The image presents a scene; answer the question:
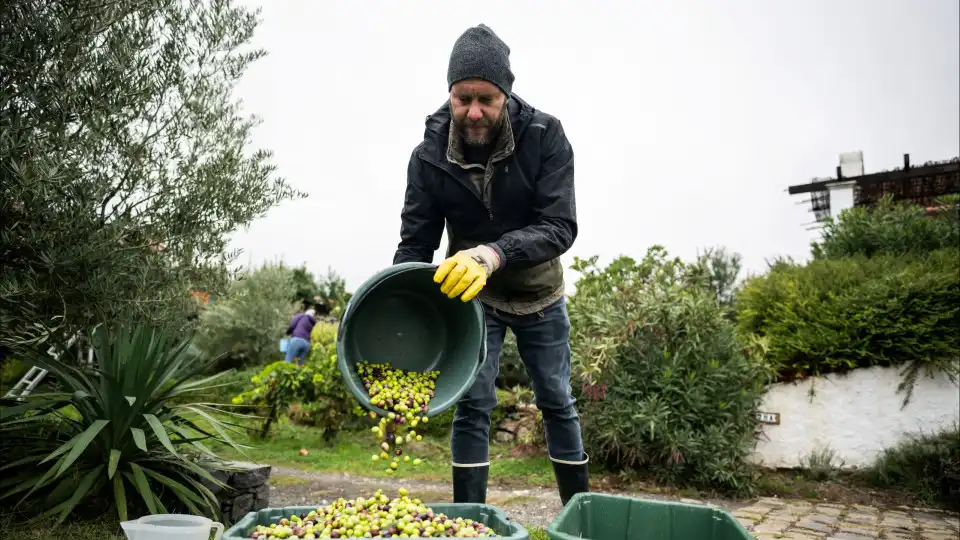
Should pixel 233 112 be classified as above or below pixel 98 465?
above

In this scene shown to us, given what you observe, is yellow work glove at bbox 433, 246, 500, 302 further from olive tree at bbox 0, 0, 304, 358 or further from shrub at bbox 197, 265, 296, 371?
shrub at bbox 197, 265, 296, 371

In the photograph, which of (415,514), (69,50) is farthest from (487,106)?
(69,50)

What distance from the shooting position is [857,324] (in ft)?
22.4

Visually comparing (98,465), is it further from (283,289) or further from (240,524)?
(283,289)

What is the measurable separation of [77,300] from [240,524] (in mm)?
2791

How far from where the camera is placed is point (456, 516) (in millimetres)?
2295

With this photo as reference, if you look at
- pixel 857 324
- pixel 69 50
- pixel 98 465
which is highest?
pixel 69 50

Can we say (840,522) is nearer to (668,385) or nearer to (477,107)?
(668,385)

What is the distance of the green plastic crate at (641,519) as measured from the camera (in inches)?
91.4

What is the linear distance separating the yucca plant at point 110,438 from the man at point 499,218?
1728 mm

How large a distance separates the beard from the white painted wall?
5229 millimetres

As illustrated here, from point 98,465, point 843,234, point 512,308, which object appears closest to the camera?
point 512,308

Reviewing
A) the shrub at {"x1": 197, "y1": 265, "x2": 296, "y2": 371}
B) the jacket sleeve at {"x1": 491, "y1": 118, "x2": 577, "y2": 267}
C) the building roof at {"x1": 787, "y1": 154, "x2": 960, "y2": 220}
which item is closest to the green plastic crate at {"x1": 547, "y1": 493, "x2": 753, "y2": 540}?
the jacket sleeve at {"x1": 491, "y1": 118, "x2": 577, "y2": 267}

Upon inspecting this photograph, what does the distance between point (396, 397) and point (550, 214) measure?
36.4 inches
